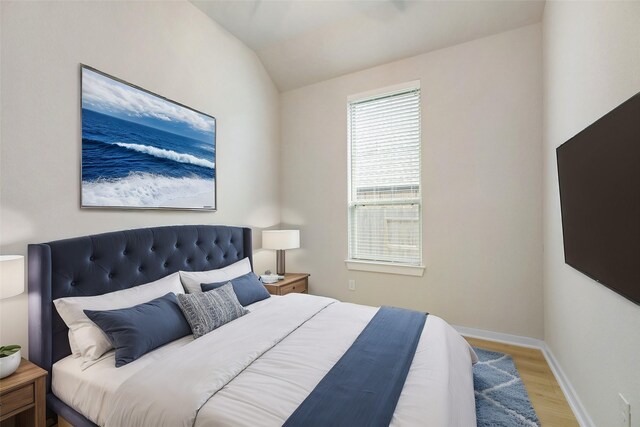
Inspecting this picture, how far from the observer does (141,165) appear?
236cm

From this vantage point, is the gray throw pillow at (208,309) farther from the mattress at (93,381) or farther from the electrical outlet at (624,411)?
the electrical outlet at (624,411)

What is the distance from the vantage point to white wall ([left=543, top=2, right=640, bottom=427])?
1321 mm

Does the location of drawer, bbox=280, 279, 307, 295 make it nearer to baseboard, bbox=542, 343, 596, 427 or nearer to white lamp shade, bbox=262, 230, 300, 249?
white lamp shade, bbox=262, 230, 300, 249

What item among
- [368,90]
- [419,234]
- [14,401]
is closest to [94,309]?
[14,401]

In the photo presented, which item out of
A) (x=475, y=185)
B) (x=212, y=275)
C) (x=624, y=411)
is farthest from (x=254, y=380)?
(x=475, y=185)

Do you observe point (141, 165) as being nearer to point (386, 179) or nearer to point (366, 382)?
point (366, 382)

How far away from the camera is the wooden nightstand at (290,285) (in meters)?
3.18

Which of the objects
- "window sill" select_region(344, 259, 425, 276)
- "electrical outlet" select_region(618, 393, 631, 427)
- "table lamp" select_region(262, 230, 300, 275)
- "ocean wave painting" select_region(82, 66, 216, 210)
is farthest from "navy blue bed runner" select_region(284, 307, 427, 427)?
"ocean wave painting" select_region(82, 66, 216, 210)

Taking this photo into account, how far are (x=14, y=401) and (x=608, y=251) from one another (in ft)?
9.14

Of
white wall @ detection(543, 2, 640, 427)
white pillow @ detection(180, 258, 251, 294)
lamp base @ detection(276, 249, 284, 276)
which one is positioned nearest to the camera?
white wall @ detection(543, 2, 640, 427)

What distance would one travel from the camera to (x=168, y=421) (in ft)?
4.02

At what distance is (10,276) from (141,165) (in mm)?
1122

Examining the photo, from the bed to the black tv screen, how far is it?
0.87 meters

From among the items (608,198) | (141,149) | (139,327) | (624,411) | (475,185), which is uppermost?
(141,149)
